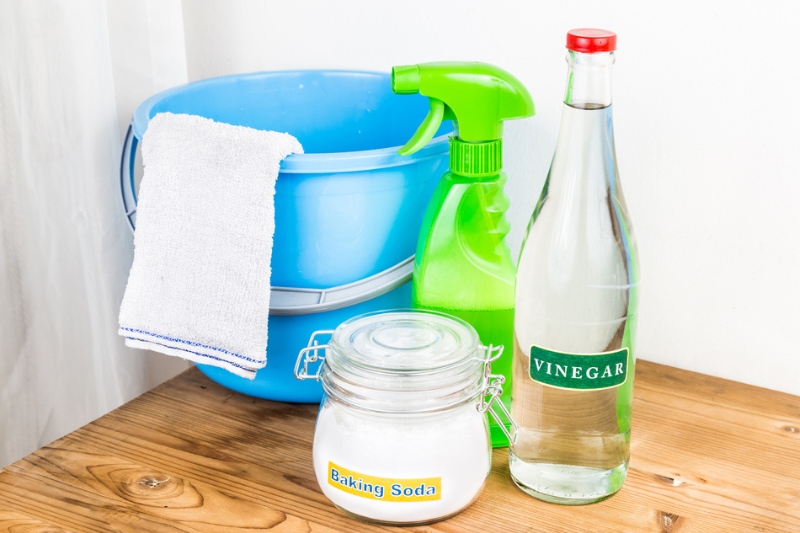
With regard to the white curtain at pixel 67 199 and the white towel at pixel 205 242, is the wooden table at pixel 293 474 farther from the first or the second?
the white curtain at pixel 67 199

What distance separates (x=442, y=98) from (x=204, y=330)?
24 cm

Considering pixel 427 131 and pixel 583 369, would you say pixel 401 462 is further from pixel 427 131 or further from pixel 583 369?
pixel 427 131

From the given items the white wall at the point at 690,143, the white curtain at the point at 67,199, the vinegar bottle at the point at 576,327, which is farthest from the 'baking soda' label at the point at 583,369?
the white curtain at the point at 67,199

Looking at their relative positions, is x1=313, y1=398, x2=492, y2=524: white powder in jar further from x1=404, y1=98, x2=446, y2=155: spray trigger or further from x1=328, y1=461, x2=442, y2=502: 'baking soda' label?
x1=404, y1=98, x2=446, y2=155: spray trigger

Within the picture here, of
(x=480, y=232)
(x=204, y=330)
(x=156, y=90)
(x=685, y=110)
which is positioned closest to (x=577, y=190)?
(x=480, y=232)

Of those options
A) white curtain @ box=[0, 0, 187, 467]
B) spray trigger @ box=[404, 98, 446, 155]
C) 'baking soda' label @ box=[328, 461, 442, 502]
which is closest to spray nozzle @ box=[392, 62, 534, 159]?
spray trigger @ box=[404, 98, 446, 155]

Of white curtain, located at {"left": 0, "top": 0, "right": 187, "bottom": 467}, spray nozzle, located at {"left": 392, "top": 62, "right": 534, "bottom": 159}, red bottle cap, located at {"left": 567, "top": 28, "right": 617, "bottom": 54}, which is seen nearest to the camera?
red bottle cap, located at {"left": 567, "top": 28, "right": 617, "bottom": 54}

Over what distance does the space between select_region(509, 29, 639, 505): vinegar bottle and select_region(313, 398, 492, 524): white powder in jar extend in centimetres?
5

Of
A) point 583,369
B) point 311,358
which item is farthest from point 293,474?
point 583,369

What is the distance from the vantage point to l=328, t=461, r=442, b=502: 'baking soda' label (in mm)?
534

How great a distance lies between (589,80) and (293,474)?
340 mm

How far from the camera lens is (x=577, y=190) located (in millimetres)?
568

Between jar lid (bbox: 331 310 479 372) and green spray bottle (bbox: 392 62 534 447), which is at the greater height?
green spray bottle (bbox: 392 62 534 447)

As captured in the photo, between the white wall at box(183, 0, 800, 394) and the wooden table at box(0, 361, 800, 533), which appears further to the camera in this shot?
the white wall at box(183, 0, 800, 394)
